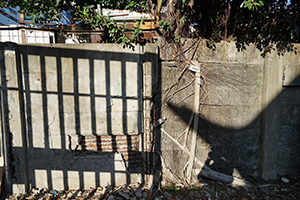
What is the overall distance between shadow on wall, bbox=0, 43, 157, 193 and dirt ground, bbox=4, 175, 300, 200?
0.15 meters

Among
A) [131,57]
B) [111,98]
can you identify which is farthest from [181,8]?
[111,98]

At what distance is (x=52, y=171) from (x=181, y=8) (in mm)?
4081

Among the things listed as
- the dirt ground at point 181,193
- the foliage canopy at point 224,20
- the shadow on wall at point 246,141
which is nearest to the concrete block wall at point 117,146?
the dirt ground at point 181,193

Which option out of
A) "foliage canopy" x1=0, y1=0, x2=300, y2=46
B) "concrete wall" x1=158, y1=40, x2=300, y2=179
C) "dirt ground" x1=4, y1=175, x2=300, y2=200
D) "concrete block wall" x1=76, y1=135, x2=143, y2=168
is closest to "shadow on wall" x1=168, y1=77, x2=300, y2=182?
"concrete wall" x1=158, y1=40, x2=300, y2=179

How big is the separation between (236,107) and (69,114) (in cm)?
332

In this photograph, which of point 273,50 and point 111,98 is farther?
point 273,50

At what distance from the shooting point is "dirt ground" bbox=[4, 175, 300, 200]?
10.1 ft

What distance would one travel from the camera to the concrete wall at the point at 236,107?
3285 millimetres

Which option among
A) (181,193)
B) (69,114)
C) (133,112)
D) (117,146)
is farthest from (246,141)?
(69,114)

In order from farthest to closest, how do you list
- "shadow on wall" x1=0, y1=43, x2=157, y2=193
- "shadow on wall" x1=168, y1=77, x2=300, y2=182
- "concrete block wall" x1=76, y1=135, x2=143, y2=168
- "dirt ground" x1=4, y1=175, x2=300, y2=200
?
"shadow on wall" x1=168, y1=77, x2=300, y2=182
"concrete block wall" x1=76, y1=135, x2=143, y2=168
"dirt ground" x1=4, y1=175, x2=300, y2=200
"shadow on wall" x1=0, y1=43, x2=157, y2=193

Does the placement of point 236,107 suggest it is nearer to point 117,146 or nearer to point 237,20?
point 237,20

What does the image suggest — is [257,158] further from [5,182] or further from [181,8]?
[5,182]

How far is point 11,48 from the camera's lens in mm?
2795

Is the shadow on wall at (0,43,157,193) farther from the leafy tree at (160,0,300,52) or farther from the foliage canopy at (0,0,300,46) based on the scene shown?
the leafy tree at (160,0,300,52)
